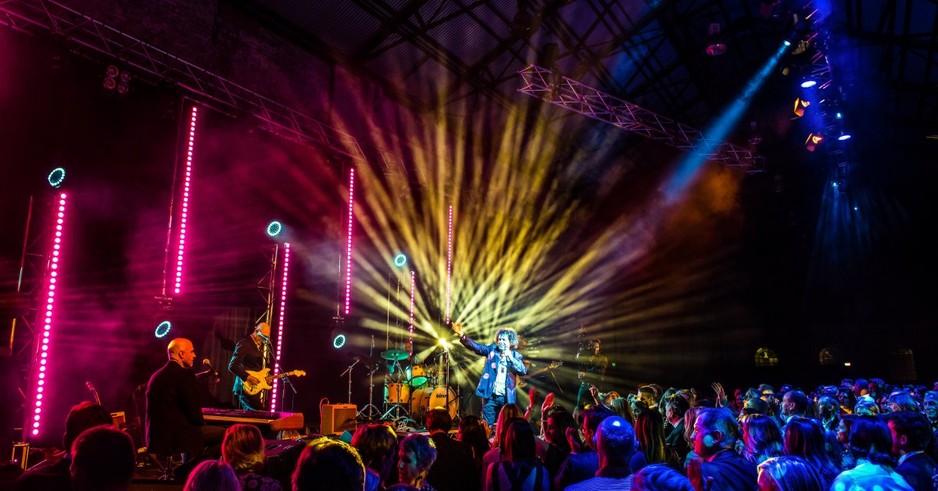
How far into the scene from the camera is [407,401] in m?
12.0

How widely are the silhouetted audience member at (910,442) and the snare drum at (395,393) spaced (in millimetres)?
8935

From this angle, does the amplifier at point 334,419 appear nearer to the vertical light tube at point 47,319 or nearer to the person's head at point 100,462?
the vertical light tube at point 47,319

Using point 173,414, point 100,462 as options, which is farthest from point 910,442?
point 173,414

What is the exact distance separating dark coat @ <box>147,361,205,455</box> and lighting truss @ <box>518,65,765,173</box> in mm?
8142

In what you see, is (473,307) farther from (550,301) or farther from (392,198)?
(392,198)

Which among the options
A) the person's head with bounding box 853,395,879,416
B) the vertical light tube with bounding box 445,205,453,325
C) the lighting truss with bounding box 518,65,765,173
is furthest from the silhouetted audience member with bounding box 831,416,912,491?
the vertical light tube with bounding box 445,205,453,325

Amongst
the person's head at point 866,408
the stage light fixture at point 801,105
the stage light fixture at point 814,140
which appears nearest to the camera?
the person's head at point 866,408

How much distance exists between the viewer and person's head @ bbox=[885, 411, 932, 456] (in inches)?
135

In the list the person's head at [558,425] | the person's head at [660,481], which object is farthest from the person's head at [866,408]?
the person's head at [660,481]

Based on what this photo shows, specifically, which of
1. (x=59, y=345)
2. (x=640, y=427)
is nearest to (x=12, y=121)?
(x=59, y=345)

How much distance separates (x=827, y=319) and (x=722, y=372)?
3171 millimetres

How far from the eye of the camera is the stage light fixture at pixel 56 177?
7.39 metres

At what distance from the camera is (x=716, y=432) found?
3.20 meters

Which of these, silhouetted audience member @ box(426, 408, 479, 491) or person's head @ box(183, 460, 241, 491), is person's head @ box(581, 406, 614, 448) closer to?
silhouetted audience member @ box(426, 408, 479, 491)
